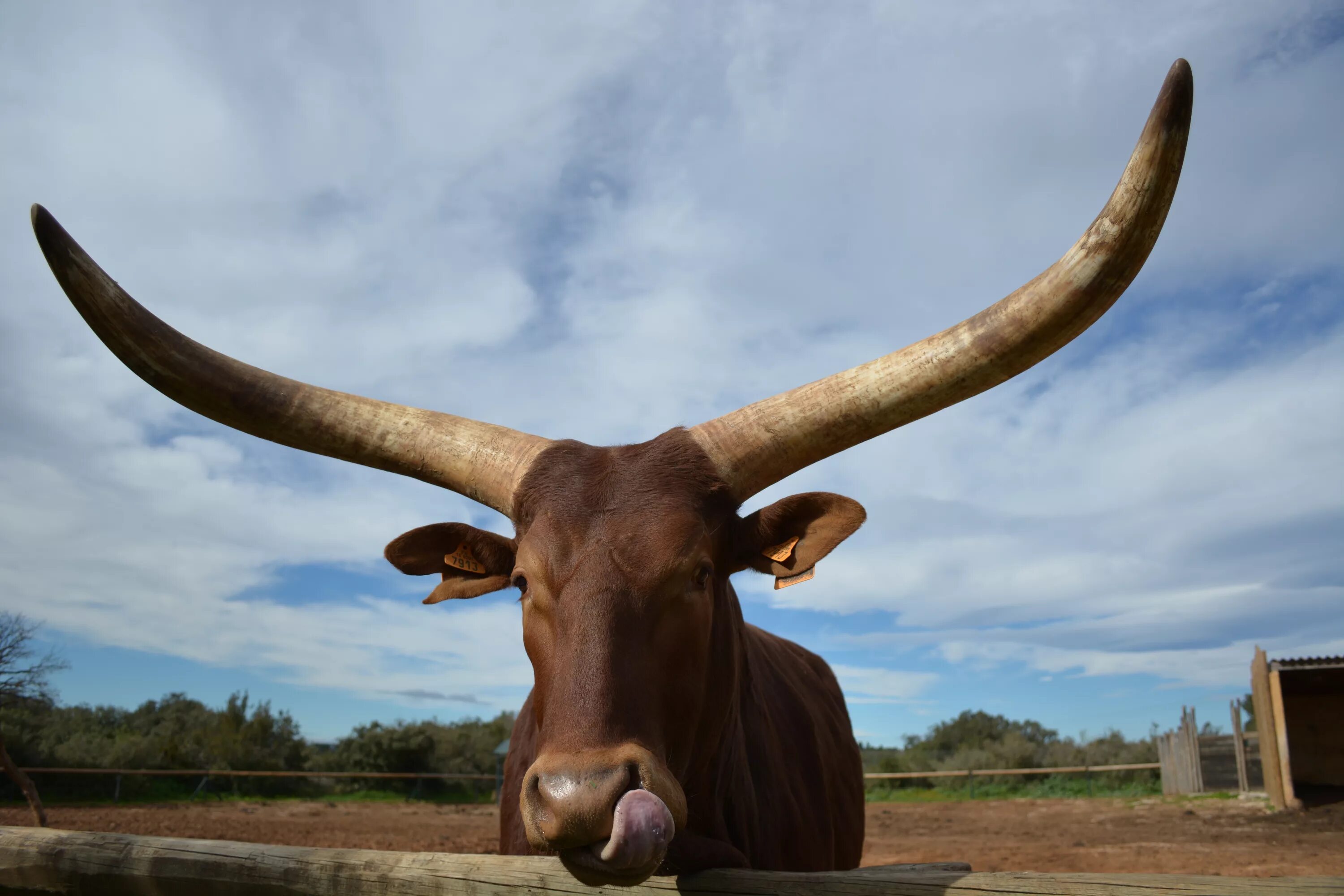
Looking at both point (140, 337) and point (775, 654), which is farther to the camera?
point (775, 654)

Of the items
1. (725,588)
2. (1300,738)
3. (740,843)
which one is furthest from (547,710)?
(1300,738)

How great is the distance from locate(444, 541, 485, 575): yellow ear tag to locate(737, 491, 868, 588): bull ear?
99cm

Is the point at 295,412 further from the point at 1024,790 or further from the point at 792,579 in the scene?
the point at 1024,790

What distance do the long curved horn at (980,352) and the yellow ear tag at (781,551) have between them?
0.21 m

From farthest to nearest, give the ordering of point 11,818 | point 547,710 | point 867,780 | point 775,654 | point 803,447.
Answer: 1. point 867,780
2. point 11,818
3. point 775,654
4. point 803,447
5. point 547,710

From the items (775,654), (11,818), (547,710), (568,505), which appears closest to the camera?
(547,710)

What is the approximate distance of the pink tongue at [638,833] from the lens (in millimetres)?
1704

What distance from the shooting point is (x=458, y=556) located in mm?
3125

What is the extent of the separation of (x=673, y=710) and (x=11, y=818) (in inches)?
708

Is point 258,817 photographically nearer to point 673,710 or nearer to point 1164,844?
point 1164,844

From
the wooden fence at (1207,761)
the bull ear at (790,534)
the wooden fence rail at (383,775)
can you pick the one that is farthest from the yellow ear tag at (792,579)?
the wooden fence at (1207,761)

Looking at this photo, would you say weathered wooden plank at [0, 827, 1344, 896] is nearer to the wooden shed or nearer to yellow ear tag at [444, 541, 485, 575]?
yellow ear tag at [444, 541, 485, 575]

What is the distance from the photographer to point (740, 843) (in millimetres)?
2887

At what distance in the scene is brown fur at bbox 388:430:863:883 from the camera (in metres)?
2.09
